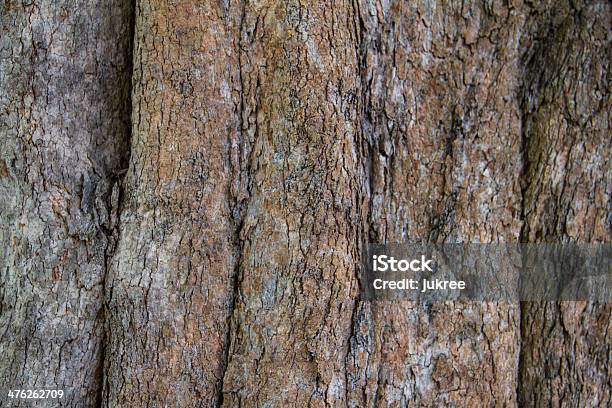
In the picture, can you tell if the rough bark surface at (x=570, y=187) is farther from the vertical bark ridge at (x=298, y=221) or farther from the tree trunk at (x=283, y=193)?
the vertical bark ridge at (x=298, y=221)

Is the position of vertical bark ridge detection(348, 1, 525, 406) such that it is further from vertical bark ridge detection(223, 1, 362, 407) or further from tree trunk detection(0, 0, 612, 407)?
vertical bark ridge detection(223, 1, 362, 407)

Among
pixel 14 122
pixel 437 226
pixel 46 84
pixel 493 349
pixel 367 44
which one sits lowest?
pixel 493 349

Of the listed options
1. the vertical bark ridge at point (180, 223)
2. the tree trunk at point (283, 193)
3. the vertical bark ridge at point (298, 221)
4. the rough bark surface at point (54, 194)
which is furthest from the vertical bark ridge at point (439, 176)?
the rough bark surface at point (54, 194)

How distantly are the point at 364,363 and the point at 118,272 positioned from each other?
878 millimetres

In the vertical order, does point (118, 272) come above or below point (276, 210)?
below

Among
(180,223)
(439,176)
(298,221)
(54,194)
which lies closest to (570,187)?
(439,176)

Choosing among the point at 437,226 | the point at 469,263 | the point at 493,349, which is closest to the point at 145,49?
the point at 437,226

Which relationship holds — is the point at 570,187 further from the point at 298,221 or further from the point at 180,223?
the point at 180,223

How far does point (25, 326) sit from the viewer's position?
206cm

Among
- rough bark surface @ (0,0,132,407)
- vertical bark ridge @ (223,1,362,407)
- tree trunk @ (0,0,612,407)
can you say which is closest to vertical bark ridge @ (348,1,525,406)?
tree trunk @ (0,0,612,407)

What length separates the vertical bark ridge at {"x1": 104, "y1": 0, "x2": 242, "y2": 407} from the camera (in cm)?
199

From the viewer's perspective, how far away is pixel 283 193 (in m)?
2.00

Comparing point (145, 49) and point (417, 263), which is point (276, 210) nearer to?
point (417, 263)

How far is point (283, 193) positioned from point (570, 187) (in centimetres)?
107
